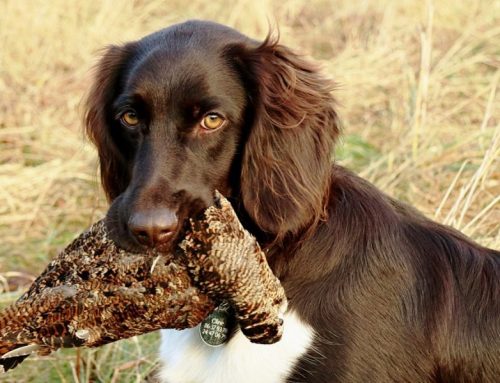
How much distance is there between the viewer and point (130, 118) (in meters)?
3.03

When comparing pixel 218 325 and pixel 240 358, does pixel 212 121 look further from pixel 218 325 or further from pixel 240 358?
pixel 240 358

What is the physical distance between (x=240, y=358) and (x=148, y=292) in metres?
0.50

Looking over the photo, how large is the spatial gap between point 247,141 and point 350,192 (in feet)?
1.34

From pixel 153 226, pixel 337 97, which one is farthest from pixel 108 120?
pixel 337 97

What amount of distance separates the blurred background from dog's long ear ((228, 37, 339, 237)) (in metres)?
0.55

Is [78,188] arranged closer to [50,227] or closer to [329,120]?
[50,227]

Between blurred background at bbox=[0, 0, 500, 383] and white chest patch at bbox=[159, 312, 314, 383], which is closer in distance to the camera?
white chest patch at bbox=[159, 312, 314, 383]

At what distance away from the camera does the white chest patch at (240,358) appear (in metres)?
2.81

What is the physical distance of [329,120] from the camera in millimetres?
3088

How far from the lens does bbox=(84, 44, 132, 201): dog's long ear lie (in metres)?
3.25

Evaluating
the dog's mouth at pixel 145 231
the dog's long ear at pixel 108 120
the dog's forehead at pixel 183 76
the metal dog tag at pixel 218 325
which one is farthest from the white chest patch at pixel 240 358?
the dog's forehead at pixel 183 76

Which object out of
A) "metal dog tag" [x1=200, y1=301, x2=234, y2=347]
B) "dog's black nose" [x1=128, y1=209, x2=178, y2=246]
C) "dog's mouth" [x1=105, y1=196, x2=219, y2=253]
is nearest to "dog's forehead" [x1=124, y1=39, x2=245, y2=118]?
"dog's mouth" [x1=105, y1=196, x2=219, y2=253]

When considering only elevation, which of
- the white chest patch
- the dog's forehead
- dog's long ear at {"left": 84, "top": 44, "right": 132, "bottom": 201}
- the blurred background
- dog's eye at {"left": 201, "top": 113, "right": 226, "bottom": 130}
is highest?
the dog's forehead

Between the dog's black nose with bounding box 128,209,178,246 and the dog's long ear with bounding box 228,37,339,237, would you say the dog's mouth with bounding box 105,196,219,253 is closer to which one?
the dog's black nose with bounding box 128,209,178,246
